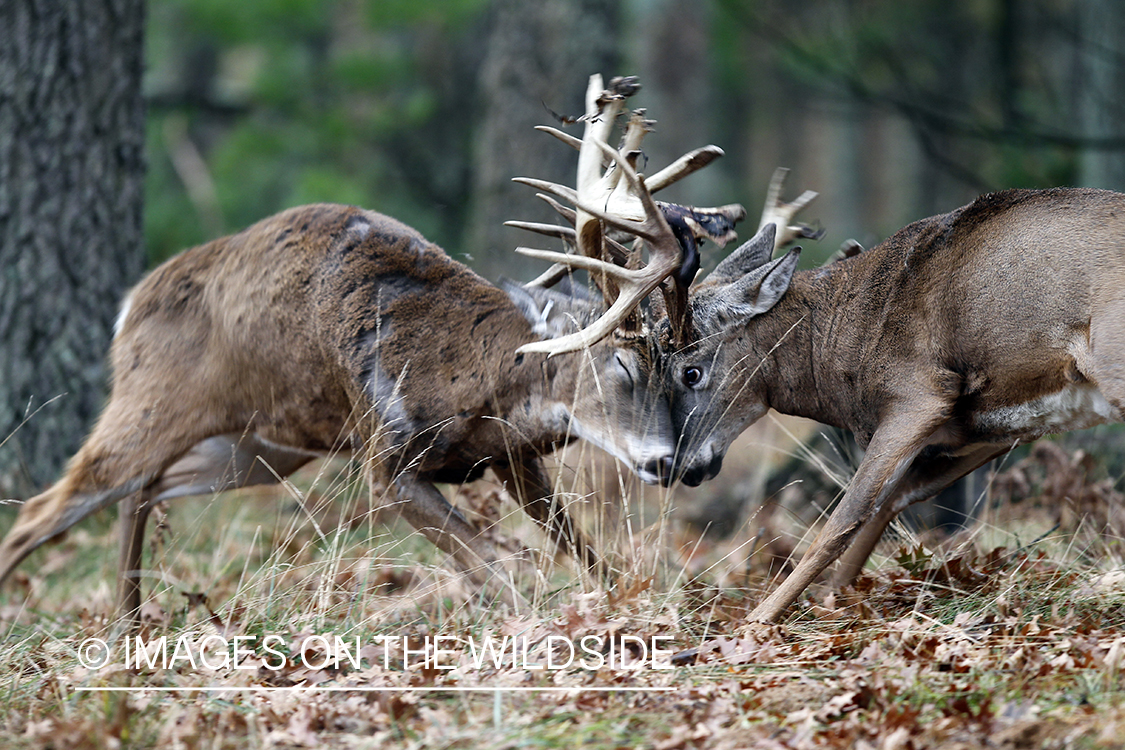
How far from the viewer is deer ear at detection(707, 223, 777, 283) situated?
516 centimetres

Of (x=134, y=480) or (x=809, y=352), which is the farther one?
(x=134, y=480)

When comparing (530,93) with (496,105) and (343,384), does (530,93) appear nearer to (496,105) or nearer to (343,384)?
(496,105)

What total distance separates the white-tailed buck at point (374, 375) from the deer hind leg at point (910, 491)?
0.93 meters

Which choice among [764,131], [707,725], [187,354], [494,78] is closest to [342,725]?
[707,725]

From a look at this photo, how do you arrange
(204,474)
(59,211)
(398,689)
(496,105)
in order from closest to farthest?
(398,689), (204,474), (59,211), (496,105)

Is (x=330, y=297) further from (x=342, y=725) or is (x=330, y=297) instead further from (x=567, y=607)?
(x=342, y=725)

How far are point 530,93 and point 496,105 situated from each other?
0.33 metres

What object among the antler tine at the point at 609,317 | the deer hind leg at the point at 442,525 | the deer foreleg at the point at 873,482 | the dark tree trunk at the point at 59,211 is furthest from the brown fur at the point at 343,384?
the dark tree trunk at the point at 59,211

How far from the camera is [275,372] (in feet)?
17.5

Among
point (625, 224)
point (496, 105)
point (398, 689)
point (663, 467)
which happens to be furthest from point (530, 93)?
point (398, 689)

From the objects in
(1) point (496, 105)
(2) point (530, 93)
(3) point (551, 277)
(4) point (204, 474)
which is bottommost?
(4) point (204, 474)

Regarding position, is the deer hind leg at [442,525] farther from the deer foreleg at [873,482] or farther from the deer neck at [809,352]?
Answer: the deer neck at [809,352]

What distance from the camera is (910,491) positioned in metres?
4.89

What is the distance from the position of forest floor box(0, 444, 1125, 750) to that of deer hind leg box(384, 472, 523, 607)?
0.39 ft
